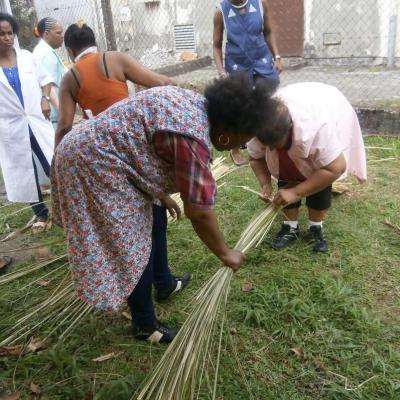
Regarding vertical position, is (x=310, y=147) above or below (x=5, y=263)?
above

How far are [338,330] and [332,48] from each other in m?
6.64

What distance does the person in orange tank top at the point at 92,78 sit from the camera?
7.79 ft

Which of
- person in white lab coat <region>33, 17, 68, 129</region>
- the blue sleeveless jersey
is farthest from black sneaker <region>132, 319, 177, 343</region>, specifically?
the blue sleeveless jersey

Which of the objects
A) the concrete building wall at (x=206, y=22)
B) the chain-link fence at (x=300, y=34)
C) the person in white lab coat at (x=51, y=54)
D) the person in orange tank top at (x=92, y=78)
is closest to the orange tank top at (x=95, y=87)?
the person in orange tank top at (x=92, y=78)

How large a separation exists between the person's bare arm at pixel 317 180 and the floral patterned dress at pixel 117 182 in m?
0.77

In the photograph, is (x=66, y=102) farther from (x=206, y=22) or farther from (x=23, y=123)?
(x=206, y=22)

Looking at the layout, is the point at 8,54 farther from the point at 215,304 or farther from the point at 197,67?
the point at 197,67

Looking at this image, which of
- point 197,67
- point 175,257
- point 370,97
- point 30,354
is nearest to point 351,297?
point 175,257

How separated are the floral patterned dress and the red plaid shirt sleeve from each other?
0.03 metres

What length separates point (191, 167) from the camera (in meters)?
1.48

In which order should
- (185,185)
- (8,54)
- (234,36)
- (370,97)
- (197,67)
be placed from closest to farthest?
(185,185), (8,54), (234,36), (370,97), (197,67)

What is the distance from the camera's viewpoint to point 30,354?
2.17 meters

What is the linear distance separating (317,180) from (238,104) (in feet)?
3.06

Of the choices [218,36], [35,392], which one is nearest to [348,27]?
[218,36]
